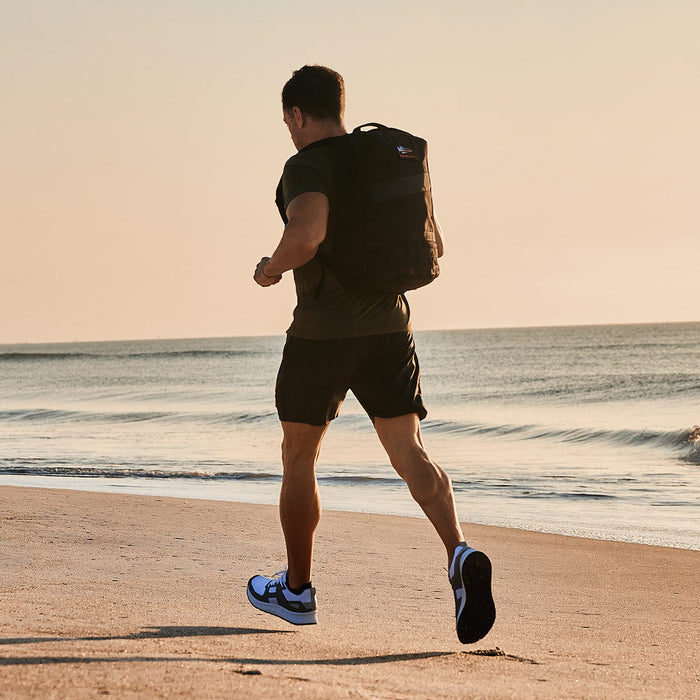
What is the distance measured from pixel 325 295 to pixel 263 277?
193 millimetres

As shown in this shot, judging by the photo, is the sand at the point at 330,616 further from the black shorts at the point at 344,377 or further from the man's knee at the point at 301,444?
the black shorts at the point at 344,377

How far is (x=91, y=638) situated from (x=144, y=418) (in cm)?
1873

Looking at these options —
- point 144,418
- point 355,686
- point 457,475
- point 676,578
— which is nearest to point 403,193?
point 355,686

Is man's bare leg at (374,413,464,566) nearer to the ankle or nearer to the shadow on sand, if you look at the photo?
the shadow on sand

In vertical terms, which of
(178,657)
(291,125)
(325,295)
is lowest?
(178,657)

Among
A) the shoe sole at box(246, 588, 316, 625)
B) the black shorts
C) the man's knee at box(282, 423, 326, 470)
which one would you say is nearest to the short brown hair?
the black shorts

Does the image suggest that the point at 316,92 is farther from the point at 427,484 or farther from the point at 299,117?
the point at 427,484

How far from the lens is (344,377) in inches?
107

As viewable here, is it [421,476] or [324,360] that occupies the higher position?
[324,360]

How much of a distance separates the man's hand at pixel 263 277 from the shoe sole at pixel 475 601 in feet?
3.19

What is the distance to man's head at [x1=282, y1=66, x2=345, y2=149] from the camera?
2752 mm

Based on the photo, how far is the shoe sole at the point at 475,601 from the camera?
8.21 ft

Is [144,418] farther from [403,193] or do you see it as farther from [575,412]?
[403,193]

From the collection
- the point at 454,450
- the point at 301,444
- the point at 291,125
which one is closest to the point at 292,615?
the point at 301,444
